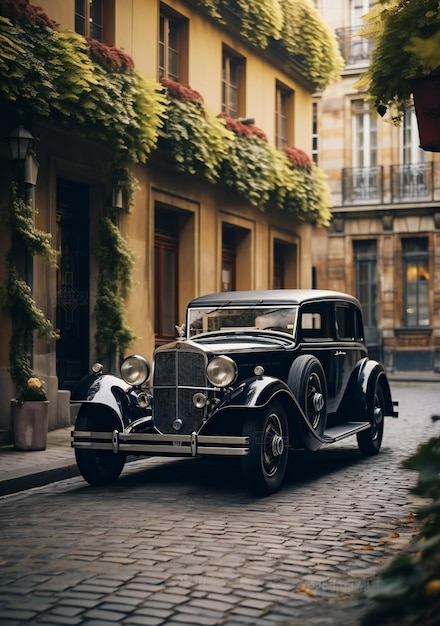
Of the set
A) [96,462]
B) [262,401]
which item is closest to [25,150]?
[96,462]

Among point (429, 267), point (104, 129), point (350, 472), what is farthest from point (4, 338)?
point (429, 267)

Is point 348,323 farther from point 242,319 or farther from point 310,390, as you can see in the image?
point 310,390

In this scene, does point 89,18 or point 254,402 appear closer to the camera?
point 254,402

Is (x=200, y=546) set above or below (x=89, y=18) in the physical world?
below

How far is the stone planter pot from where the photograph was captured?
10359 millimetres

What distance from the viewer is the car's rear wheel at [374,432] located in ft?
33.6

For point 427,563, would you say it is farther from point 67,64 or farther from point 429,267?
point 429,267

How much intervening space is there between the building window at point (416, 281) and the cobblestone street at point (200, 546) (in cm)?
2183

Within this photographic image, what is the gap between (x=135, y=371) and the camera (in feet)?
28.4

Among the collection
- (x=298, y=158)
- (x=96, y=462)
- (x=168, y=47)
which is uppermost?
(x=168, y=47)

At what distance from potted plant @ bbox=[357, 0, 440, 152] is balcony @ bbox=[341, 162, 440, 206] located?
903 inches

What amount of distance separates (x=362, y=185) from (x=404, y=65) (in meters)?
24.2

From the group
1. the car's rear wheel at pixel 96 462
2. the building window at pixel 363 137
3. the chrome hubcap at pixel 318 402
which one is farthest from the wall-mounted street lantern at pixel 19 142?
the building window at pixel 363 137

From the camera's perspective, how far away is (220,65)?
17.5 m
